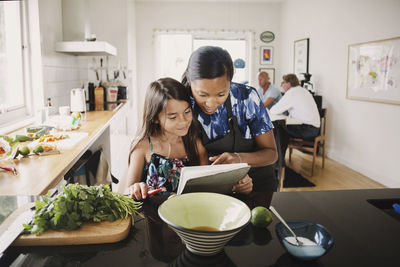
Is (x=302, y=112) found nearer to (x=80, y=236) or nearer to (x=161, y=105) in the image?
(x=161, y=105)

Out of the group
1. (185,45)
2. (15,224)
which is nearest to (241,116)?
(15,224)

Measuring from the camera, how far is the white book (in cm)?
106

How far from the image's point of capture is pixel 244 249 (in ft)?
2.92

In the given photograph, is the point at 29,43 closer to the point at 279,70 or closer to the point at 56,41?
the point at 56,41

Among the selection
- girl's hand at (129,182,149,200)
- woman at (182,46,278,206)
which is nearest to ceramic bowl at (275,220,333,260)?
girl's hand at (129,182,149,200)

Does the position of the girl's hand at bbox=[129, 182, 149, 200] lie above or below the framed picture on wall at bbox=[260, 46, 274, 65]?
below

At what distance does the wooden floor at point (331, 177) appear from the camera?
4.03 metres

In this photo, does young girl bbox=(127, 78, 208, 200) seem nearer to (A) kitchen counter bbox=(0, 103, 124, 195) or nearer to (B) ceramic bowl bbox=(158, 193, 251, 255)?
(A) kitchen counter bbox=(0, 103, 124, 195)

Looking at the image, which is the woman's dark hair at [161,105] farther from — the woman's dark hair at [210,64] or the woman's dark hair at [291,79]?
the woman's dark hair at [291,79]

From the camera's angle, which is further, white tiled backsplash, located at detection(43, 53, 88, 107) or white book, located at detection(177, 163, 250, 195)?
white tiled backsplash, located at detection(43, 53, 88, 107)

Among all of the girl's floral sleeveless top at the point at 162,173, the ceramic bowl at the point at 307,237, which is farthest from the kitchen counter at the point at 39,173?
the ceramic bowl at the point at 307,237

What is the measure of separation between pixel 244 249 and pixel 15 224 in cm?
60

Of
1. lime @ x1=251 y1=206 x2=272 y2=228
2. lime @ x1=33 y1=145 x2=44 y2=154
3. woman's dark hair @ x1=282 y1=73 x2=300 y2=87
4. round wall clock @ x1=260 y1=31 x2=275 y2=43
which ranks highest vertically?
round wall clock @ x1=260 y1=31 x2=275 y2=43

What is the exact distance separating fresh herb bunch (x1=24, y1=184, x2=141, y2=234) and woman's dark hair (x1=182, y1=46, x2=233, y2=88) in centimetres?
67
